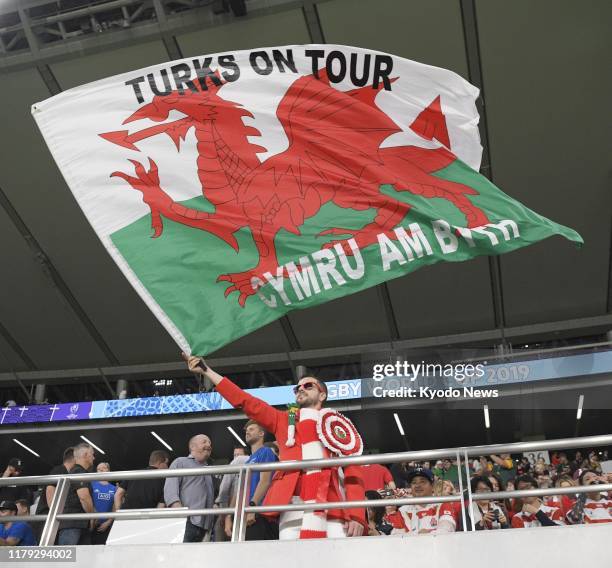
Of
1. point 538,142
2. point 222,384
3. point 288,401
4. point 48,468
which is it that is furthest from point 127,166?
point 48,468

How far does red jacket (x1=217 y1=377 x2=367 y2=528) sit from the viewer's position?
548cm

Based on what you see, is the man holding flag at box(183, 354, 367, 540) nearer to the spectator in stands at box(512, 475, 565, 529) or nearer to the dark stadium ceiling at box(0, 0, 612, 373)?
the spectator in stands at box(512, 475, 565, 529)

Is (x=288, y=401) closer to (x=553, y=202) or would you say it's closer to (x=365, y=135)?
(x=553, y=202)

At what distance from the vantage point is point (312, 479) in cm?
550

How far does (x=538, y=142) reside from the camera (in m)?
14.2

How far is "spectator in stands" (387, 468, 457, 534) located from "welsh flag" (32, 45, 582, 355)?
76.3 inches

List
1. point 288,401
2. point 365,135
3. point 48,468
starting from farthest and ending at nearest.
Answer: point 48,468 → point 288,401 → point 365,135

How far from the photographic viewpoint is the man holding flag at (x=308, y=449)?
5.41 meters

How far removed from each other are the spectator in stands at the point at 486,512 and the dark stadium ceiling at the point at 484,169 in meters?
8.76

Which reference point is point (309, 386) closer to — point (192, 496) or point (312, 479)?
point (312, 479)

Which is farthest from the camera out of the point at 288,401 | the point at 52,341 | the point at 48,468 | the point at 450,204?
the point at 48,468

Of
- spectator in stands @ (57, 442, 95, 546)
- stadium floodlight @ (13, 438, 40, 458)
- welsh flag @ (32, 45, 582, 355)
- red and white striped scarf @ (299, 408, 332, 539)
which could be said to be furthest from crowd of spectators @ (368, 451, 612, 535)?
stadium floodlight @ (13, 438, 40, 458)

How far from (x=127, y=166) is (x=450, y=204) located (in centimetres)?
252

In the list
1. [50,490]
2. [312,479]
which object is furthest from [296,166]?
[50,490]
